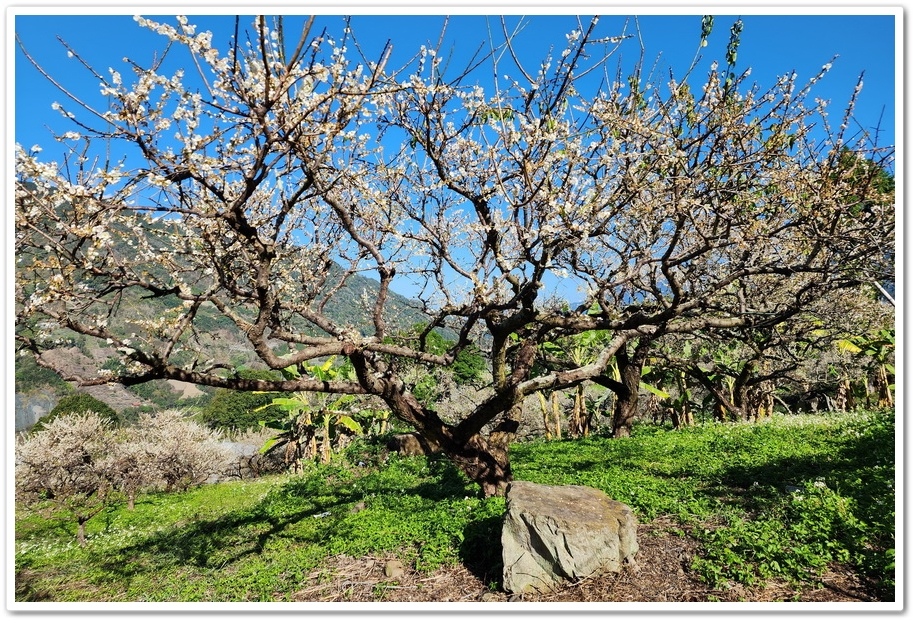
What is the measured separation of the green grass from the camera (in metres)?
4.58

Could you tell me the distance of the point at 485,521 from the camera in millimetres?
5883

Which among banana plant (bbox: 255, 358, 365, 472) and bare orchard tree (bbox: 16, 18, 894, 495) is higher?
bare orchard tree (bbox: 16, 18, 894, 495)

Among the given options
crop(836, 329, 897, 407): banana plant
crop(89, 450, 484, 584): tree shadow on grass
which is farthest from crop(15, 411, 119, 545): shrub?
crop(836, 329, 897, 407): banana plant

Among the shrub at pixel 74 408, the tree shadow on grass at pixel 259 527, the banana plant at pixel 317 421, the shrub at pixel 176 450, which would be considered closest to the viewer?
the tree shadow on grass at pixel 259 527

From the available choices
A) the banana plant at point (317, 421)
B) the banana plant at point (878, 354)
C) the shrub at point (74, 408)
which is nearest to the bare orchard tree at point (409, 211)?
the banana plant at point (317, 421)

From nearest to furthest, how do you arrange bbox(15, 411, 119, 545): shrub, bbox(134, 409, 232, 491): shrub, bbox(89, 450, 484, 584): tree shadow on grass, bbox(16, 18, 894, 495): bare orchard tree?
bbox(16, 18, 894, 495): bare orchard tree, bbox(89, 450, 484, 584): tree shadow on grass, bbox(15, 411, 119, 545): shrub, bbox(134, 409, 232, 491): shrub

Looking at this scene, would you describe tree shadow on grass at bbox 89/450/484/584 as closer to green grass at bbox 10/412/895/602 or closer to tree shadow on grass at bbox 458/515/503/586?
green grass at bbox 10/412/895/602

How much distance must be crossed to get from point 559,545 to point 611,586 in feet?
1.70

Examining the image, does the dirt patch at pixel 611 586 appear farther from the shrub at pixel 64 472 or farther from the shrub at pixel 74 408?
the shrub at pixel 74 408

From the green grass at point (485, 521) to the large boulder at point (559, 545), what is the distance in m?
0.44

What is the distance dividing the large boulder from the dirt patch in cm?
9

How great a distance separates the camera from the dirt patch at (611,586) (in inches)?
Result: 158

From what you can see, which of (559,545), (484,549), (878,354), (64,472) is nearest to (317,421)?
(64,472)
